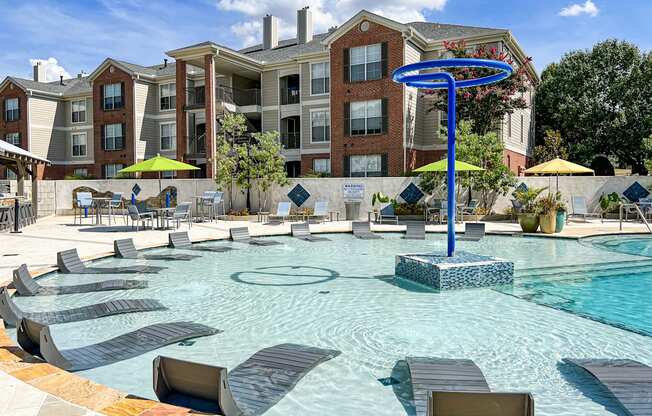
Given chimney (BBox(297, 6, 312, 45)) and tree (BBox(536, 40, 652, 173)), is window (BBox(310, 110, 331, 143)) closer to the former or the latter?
chimney (BBox(297, 6, 312, 45))

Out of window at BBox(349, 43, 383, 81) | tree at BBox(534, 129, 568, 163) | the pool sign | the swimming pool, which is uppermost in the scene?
window at BBox(349, 43, 383, 81)

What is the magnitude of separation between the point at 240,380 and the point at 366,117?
77.8ft

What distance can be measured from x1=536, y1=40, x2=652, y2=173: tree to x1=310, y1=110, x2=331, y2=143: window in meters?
17.4

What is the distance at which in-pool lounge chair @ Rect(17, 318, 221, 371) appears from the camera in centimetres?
475

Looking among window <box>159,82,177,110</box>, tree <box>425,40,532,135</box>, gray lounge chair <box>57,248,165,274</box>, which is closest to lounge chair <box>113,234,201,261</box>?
gray lounge chair <box>57,248,165,274</box>

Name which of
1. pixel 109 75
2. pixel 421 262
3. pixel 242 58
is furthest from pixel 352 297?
pixel 109 75

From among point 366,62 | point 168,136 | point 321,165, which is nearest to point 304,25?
point 366,62

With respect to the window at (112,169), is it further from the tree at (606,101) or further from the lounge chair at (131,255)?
the tree at (606,101)

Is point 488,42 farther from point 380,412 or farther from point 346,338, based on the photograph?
point 380,412

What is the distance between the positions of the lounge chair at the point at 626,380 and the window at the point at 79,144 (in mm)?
42080

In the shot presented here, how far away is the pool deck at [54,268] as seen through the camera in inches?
143

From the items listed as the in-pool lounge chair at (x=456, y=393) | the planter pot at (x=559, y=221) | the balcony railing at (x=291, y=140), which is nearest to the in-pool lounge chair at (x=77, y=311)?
the in-pool lounge chair at (x=456, y=393)

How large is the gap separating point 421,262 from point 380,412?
539 centimetres

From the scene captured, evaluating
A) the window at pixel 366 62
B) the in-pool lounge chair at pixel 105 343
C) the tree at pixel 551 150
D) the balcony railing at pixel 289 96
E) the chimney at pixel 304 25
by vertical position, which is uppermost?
the chimney at pixel 304 25
